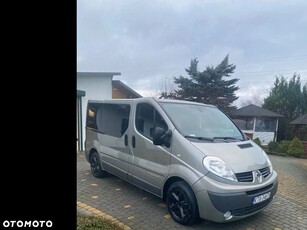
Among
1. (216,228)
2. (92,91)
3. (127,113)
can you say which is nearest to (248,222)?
(216,228)

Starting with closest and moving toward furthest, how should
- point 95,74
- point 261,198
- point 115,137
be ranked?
point 261,198
point 115,137
point 95,74

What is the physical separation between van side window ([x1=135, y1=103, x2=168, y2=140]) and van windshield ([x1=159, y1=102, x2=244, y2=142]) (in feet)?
0.62

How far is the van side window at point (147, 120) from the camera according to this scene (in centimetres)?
434

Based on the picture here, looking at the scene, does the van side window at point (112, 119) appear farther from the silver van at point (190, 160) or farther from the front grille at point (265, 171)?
the front grille at point (265, 171)

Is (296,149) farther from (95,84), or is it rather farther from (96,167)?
(96,167)

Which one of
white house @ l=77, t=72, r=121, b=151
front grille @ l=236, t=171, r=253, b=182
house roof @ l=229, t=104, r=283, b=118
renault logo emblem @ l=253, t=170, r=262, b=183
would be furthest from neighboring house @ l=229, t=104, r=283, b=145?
front grille @ l=236, t=171, r=253, b=182

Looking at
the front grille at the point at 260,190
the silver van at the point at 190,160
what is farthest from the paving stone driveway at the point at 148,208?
the front grille at the point at 260,190

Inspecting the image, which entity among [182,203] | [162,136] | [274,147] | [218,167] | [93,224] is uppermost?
[162,136]

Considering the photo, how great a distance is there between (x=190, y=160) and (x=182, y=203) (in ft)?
2.24

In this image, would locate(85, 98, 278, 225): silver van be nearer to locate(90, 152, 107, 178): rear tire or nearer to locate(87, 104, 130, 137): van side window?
locate(87, 104, 130, 137): van side window

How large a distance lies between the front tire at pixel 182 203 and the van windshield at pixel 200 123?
796 millimetres

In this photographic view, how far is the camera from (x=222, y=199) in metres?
3.31

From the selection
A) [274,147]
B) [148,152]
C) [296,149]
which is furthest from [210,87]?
[148,152]
